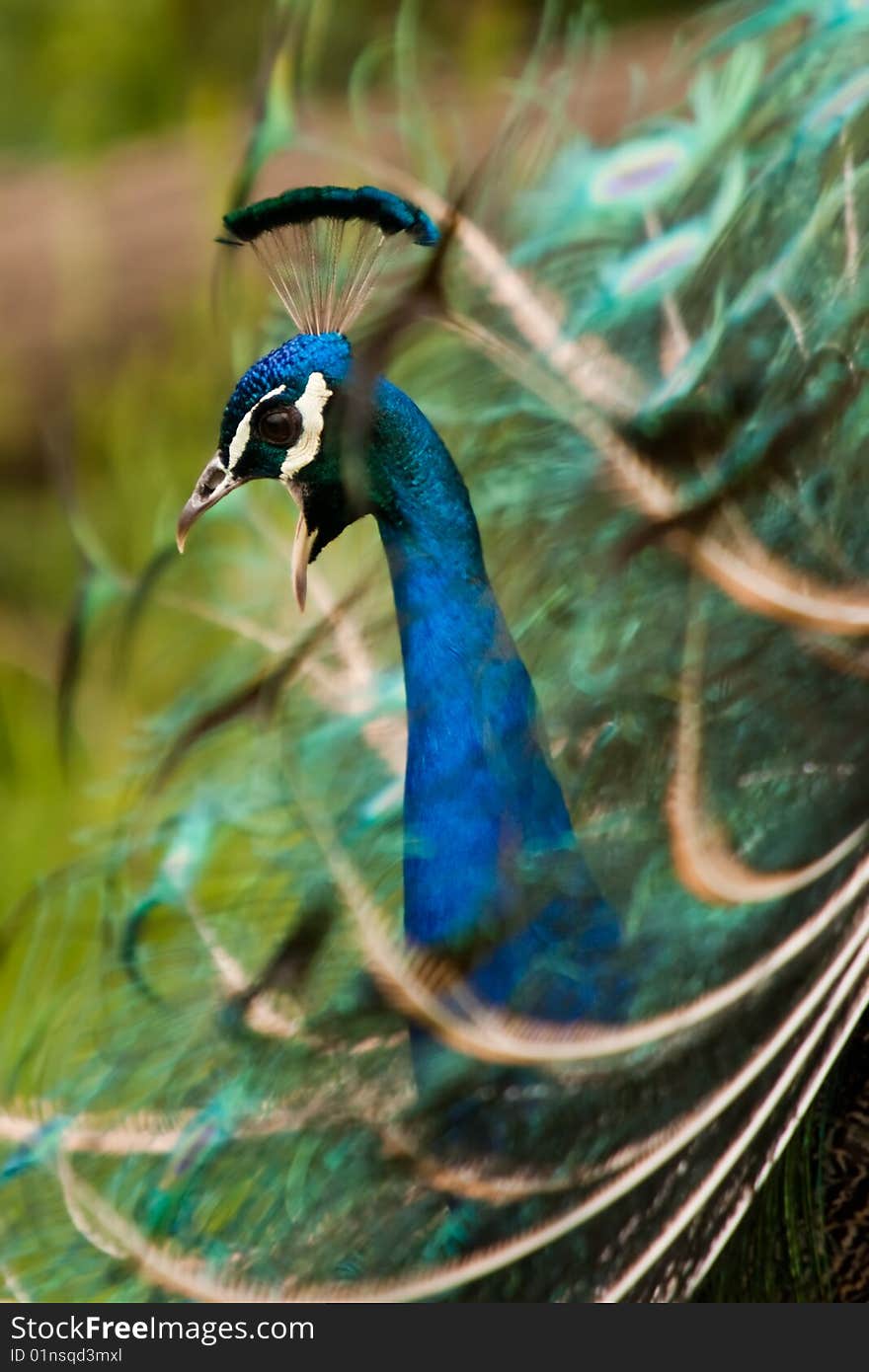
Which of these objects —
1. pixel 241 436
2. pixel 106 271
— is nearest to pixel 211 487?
pixel 241 436

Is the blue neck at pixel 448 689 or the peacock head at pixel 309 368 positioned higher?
the peacock head at pixel 309 368

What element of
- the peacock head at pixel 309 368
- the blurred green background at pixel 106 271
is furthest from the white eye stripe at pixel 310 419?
the blurred green background at pixel 106 271

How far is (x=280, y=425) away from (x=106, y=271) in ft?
4.41

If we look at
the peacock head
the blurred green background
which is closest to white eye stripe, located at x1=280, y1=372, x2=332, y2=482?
the peacock head

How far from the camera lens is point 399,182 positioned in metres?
0.95

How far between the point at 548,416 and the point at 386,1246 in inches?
15.4

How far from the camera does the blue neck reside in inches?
30.8

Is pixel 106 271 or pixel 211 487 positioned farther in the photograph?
pixel 106 271

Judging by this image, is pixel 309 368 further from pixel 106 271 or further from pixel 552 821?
pixel 106 271

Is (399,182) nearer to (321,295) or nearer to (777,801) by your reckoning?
(321,295)

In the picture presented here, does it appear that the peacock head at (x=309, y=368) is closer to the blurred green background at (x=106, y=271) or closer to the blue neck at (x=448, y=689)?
the blue neck at (x=448, y=689)

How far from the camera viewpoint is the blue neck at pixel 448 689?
0.78 m

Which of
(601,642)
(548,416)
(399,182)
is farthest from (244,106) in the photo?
(601,642)

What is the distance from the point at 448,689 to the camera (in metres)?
0.80
